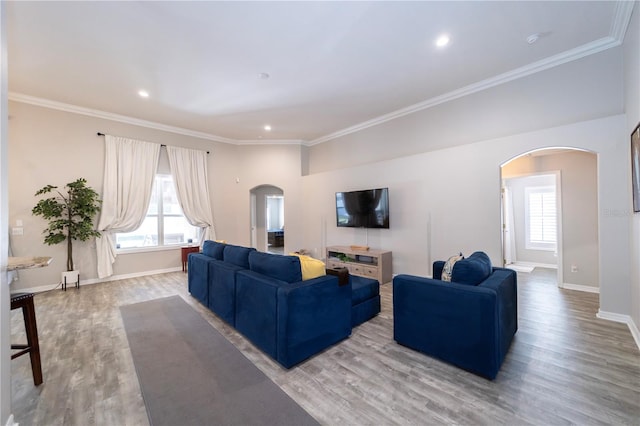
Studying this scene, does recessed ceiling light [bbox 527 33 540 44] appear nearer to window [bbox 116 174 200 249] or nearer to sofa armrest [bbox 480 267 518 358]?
sofa armrest [bbox 480 267 518 358]

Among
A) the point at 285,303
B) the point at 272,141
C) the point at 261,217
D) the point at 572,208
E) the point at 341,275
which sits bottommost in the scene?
the point at 285,303

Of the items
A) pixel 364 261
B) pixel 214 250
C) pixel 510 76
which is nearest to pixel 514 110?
pixel 510 76

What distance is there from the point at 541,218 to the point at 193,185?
28.7ft

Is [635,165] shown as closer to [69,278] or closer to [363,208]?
[363,208]

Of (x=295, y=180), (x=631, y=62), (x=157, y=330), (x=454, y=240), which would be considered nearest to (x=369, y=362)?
(x=157, y=330)

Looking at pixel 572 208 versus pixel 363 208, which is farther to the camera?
pixel 363 208

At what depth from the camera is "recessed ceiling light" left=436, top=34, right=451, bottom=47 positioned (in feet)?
10.2

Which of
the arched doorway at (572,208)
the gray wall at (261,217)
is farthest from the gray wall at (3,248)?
the gray wall at (261,217)

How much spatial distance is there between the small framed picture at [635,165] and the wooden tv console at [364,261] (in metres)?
3.26

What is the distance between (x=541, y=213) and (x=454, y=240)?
12.9 ft

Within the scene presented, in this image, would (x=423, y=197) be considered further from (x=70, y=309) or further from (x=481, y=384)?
(x=70, y=309)

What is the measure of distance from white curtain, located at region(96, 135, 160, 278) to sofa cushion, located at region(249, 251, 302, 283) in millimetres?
4357

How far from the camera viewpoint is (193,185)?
6465 millimetres

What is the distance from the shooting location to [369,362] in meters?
2.36
